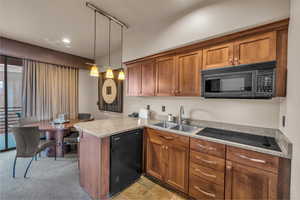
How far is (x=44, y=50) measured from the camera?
141 inches

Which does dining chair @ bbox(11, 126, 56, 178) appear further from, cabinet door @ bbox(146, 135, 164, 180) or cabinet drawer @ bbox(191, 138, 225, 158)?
cabinet drawer @ bbox(191, 138, 225, 158)

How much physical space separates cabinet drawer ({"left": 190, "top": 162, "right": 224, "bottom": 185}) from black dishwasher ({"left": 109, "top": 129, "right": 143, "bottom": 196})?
0.90 metres

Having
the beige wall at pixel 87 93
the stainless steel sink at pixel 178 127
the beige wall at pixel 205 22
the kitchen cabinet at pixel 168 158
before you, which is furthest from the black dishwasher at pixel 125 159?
the beige wall at pixel 87 93

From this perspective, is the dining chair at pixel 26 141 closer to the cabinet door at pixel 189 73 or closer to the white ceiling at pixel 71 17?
the white ceiling at pixel 71 17

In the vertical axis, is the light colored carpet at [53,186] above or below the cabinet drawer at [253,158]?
below

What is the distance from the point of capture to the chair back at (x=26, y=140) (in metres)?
2.23

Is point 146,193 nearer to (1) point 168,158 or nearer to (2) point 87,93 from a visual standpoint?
(1) point 168,158

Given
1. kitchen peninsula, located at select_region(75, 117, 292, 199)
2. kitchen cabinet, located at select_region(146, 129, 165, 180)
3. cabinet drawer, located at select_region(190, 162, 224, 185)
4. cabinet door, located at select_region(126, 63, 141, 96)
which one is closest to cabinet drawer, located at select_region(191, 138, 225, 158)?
kitchen peninsula, located at select_region(75, 117, 292, 199)

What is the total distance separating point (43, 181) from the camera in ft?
7.07

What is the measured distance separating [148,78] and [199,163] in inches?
67.8

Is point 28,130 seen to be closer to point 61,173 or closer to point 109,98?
point 61,173

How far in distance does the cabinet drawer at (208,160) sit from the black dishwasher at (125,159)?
894 mm

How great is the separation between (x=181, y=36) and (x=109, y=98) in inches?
117

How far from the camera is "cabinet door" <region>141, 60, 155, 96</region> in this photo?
253 centimetres
